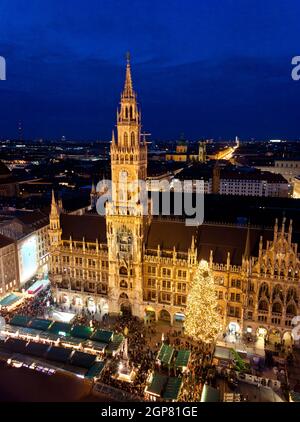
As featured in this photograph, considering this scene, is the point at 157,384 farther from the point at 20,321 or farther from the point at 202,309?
the point at 20,321

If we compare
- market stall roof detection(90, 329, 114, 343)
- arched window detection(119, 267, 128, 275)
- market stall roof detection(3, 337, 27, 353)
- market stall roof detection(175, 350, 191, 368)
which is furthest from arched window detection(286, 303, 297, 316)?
market stall roof detection(3, 337, 27, 353)

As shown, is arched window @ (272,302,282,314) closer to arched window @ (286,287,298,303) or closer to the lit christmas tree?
arched window @ (286,287,298,303)

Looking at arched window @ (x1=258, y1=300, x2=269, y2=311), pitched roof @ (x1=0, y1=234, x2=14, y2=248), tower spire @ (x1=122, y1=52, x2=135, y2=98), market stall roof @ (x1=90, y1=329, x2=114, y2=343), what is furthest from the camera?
pitched roof @ (x1=0, y1=234, x2=14, y2=248)

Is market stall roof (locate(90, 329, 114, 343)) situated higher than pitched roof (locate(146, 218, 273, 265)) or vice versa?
pitched roof (locate(146, 218, 273, 265))

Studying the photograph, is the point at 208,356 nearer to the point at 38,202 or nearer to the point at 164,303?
the point at 164,303

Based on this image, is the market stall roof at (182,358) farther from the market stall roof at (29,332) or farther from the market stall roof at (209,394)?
the market stall roof at (29,332)

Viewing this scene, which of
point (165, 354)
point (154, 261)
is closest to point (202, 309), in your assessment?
point (165, 354)
